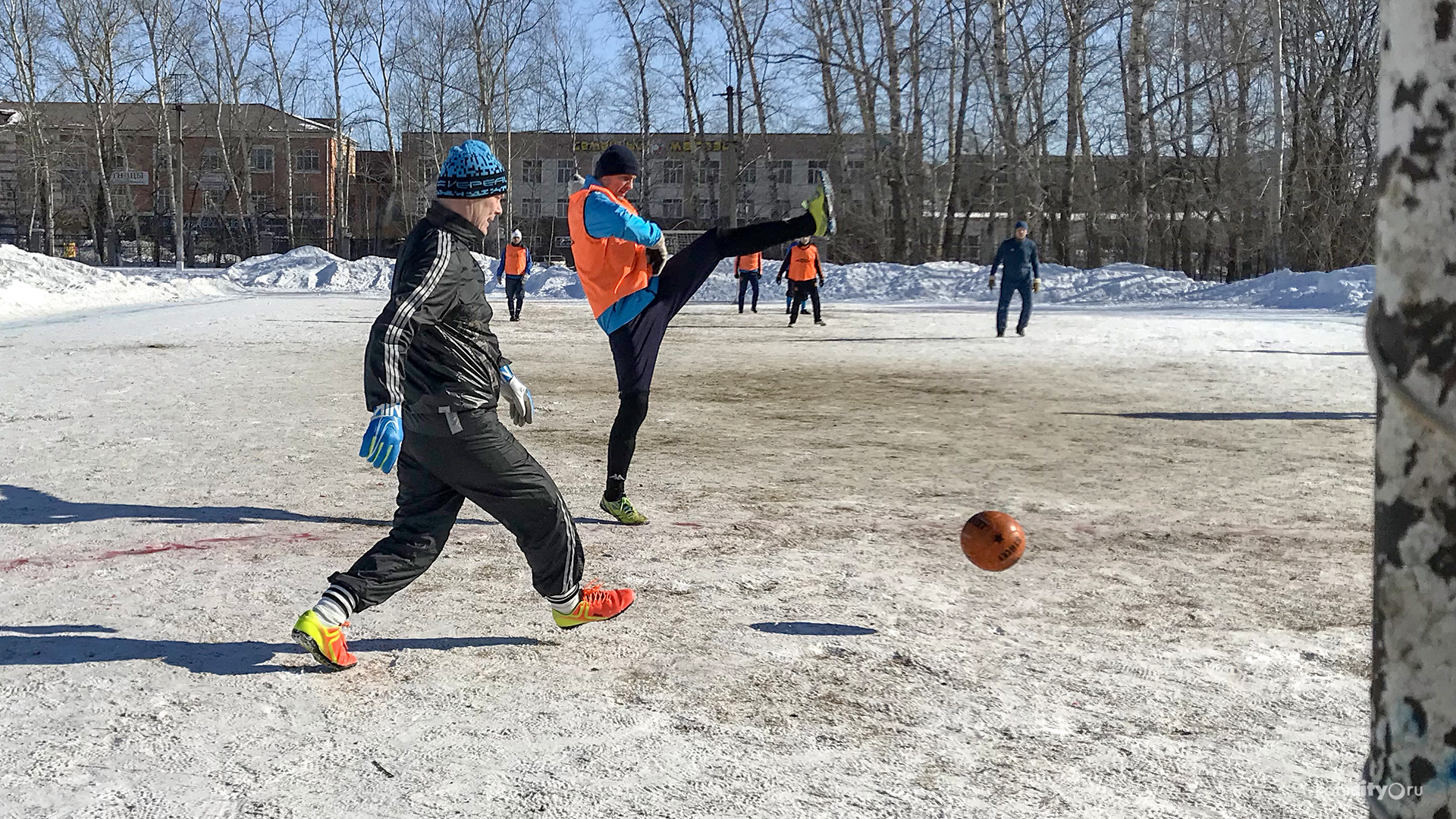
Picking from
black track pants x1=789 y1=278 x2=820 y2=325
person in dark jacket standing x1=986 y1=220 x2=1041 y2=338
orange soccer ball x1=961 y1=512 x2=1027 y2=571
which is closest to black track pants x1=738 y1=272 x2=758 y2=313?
black track pants x1=789 y1=278 x2=820 y2=325

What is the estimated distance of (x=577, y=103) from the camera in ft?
186

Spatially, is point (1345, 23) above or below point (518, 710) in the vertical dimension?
above

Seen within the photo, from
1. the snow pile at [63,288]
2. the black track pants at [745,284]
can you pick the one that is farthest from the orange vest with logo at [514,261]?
the snow pile at [63,288]

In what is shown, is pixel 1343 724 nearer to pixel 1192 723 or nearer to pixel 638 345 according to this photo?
pixel 1192 723

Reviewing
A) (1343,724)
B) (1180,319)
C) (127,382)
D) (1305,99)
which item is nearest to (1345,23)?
(1305,99)

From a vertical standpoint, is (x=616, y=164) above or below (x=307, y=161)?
below

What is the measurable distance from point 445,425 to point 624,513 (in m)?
2.08

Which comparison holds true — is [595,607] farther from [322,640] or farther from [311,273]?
[311,273]

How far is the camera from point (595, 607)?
388 cm

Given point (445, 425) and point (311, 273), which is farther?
point (311, 273)

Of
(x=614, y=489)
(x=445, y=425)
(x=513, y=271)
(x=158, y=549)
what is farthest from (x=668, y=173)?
(x=445, y=425)

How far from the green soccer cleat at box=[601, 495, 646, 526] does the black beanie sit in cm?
156

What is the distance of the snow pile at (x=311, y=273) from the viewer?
3719cm

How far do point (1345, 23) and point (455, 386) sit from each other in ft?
119
